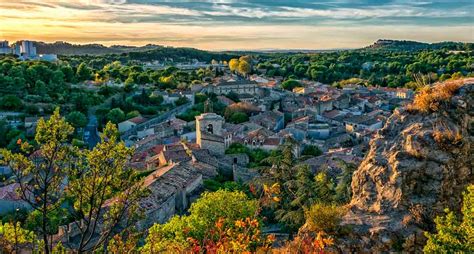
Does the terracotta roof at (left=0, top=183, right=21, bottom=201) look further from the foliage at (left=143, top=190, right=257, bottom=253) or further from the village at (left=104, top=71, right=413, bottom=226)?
the foliage at (left=143, top=190, right=257, bottom=253)

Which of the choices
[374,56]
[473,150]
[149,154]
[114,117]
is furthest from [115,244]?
[374,56]

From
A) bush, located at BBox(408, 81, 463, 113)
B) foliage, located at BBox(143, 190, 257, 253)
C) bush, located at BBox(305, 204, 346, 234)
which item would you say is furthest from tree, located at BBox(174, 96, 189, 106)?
bush, located at BBox(305, 204, 346, 234)

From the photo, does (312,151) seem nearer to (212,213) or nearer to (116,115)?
(212,213)

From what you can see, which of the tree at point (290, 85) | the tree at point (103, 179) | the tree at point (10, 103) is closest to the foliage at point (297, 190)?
the tree at point (103, 179)

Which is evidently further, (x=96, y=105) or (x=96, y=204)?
(x=96, y=105)

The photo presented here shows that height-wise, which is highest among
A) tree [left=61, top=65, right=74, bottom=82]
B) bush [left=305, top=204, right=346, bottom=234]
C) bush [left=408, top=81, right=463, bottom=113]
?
bush [left=408, top=81, right=463, bottom=113]

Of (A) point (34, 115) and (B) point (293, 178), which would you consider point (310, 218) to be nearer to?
(B) point (293, 178)

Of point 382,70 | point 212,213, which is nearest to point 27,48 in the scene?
point 382,70
